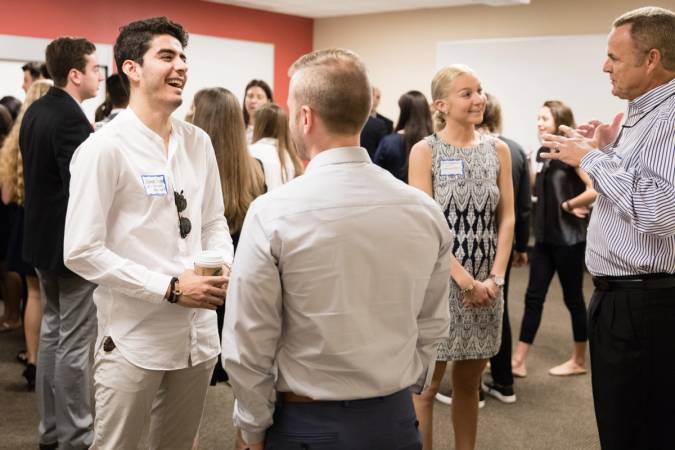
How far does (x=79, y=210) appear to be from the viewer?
1.85m

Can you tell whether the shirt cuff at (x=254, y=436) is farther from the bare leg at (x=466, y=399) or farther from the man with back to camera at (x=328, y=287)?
the bare leg at (x=466, y=399)

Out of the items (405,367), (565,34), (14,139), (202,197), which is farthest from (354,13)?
(405,367)

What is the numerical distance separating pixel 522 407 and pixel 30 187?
8.94ft

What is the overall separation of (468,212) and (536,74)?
20.7 ft

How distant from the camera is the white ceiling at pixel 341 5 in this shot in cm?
870

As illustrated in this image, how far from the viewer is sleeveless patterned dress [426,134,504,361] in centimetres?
261

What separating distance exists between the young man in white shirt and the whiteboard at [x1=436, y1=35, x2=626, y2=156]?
6740 millimetres

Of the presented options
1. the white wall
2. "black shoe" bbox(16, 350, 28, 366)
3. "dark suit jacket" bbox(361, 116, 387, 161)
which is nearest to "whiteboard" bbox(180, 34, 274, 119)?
the white wall

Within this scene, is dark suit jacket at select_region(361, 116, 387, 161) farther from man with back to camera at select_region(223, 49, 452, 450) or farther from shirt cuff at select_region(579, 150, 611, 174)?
man with back to camera at select_region(223, 49, 452, 450)

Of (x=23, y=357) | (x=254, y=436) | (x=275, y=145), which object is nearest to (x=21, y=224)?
(x=23, y=357)

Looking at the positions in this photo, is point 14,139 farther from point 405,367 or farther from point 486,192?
point 405,367

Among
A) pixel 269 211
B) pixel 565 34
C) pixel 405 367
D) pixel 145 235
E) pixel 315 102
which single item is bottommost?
pixel 405 367

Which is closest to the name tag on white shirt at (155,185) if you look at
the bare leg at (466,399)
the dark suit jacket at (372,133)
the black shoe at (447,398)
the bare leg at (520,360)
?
the bare leg at (466,399)

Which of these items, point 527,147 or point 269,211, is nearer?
point 269,211
